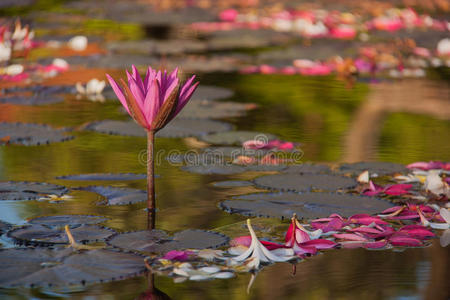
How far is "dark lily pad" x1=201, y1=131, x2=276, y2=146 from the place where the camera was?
178 inches

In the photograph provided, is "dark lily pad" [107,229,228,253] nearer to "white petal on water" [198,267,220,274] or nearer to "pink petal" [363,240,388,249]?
"white petal on water" [198,267,220,274]

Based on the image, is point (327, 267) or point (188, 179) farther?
point (188, 179)

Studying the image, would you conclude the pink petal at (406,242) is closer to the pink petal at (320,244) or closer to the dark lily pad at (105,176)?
the pink petal at (320,244)

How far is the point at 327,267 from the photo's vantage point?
2.57 meters

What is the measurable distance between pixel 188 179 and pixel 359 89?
3151mm

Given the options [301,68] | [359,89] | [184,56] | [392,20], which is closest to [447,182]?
[359,89]

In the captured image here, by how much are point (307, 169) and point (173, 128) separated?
1.20 m

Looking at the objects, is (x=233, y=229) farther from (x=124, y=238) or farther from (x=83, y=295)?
(x=83, y=295)

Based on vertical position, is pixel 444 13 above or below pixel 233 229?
above

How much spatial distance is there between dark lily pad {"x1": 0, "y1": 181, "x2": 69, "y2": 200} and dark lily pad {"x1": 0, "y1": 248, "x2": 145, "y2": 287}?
0.76 meters

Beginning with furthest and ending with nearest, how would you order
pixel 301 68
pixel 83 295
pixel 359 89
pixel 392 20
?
pixel 392 20 → pixel 301 68 → pixel 359 89 → pixel 83 295

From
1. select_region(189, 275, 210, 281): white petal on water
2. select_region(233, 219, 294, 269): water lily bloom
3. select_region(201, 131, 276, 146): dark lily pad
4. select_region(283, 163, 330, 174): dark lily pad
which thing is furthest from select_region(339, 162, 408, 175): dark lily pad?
select_region(189, 275, 210, 281): white petal on water

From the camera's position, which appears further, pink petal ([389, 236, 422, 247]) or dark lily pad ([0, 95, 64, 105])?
dark lily pad ([0, 95, 64, 105])

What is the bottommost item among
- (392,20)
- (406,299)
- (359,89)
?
(406,299)
